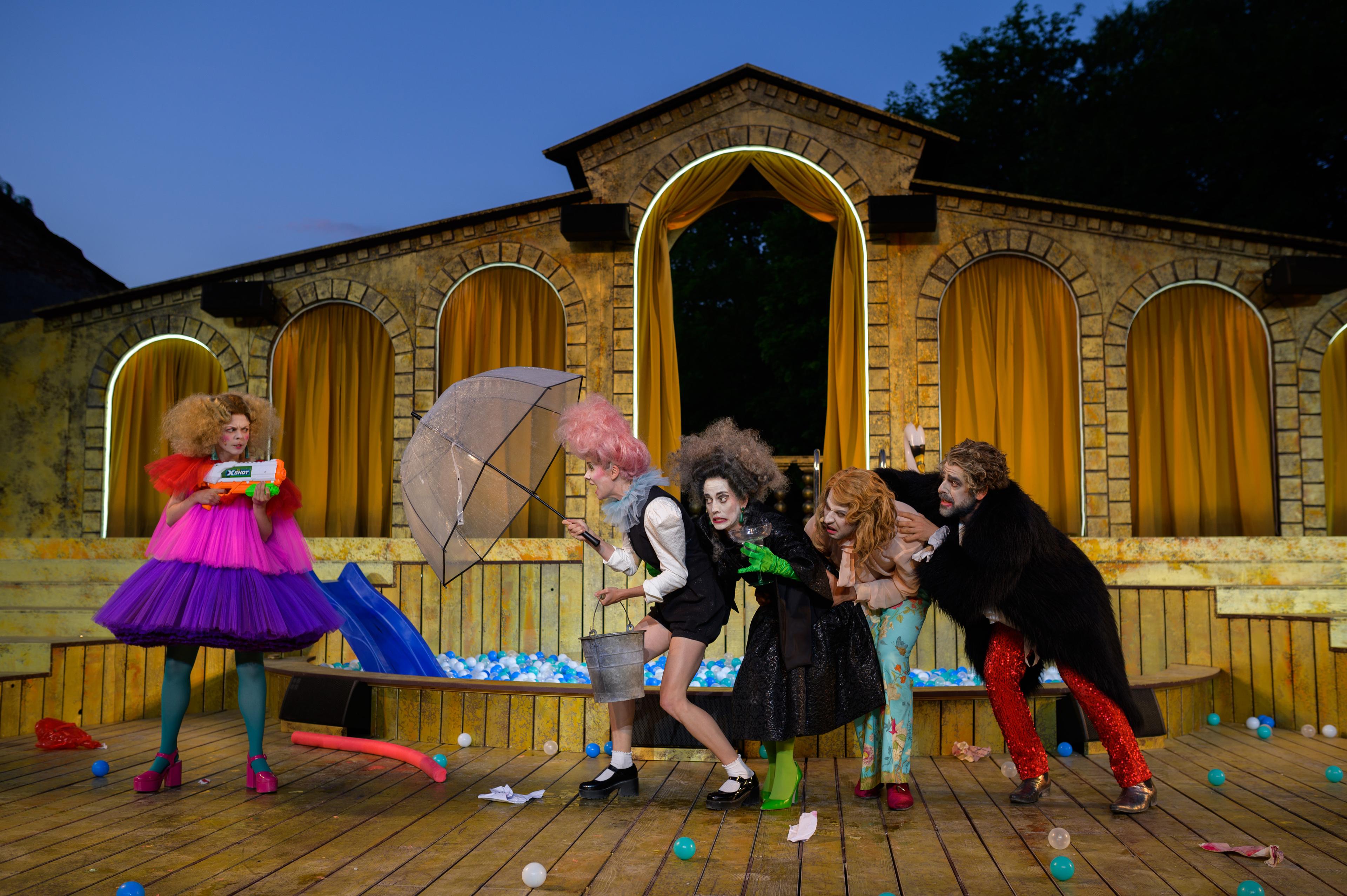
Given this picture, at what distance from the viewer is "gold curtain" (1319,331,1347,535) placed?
884 cm

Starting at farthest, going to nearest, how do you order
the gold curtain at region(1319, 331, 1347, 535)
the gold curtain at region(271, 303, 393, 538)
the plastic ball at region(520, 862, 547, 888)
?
the gold curtain at region(271, 303, 393, 538)
the gold curtain at region(1319, 331, 1347, 535)
the plastic ball at region(520, 862, 547, 888)

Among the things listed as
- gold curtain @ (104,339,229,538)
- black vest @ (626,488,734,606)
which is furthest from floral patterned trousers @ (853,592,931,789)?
gold curtain @ (104,339,229,538)

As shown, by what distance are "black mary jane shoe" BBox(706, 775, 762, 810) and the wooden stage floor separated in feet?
0.19

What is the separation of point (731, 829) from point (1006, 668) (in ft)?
4.11

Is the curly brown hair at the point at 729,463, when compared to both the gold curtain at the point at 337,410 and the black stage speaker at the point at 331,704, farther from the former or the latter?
the gold curtain at the point at 337,410

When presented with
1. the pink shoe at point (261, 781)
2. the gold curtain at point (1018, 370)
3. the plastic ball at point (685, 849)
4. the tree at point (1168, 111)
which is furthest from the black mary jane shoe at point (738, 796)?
the tree at point (1168, 111)

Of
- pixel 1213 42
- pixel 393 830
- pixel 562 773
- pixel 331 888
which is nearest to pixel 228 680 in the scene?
pixel 562 773

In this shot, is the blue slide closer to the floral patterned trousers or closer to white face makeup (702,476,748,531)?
white face makeup (702,476,748,531)

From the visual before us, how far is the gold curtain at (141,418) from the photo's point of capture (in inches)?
374

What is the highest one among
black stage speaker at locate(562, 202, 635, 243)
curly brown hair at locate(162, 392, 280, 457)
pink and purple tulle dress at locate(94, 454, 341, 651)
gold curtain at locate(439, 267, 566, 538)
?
black stage speaker at locate(562, 202, 635, 243)

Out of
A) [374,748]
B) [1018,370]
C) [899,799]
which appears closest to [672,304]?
[1018,370]

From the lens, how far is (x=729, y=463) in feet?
12.4

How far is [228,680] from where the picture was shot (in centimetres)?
612

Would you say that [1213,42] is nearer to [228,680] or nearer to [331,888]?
[228,680]
